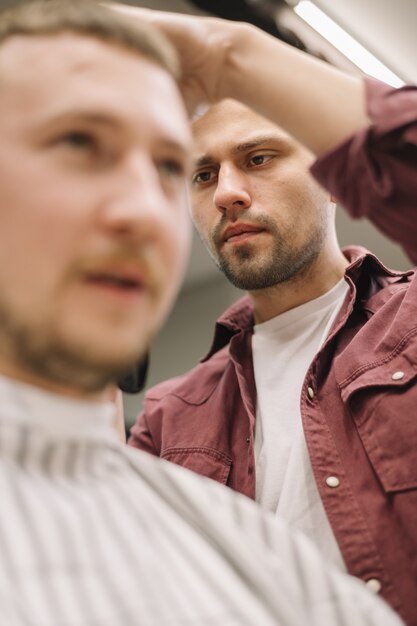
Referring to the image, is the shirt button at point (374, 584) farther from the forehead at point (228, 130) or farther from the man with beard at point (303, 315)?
the forehead at point (228, 130)

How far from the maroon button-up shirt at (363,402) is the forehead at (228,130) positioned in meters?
0.39

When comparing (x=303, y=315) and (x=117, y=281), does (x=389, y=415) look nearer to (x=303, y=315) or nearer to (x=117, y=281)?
(x=303, y=315)

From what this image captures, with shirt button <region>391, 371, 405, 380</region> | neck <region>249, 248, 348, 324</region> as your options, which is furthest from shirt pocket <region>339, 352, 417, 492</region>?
neck <region>249, 248, 348, 324</region>

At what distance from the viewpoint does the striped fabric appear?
0.61 metres

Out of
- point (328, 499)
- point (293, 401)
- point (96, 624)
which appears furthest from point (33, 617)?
point (293, 401)

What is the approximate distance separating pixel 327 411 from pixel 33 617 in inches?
31.3

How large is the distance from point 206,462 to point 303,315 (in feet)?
1.49

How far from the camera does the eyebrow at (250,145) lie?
4.79 ft

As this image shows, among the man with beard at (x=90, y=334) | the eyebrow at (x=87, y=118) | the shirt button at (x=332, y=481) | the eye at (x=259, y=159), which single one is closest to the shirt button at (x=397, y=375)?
the shirt button at (x=332, y=481)

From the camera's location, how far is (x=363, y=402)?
1.19 metres

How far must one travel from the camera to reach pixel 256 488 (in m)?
1.28

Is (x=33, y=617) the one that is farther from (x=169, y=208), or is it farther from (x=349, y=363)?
(x=349, y=363)

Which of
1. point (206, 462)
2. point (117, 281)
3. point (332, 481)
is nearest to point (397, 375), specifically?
point (332, 481)

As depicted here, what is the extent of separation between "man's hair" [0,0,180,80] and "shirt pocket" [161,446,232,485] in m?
0.86
